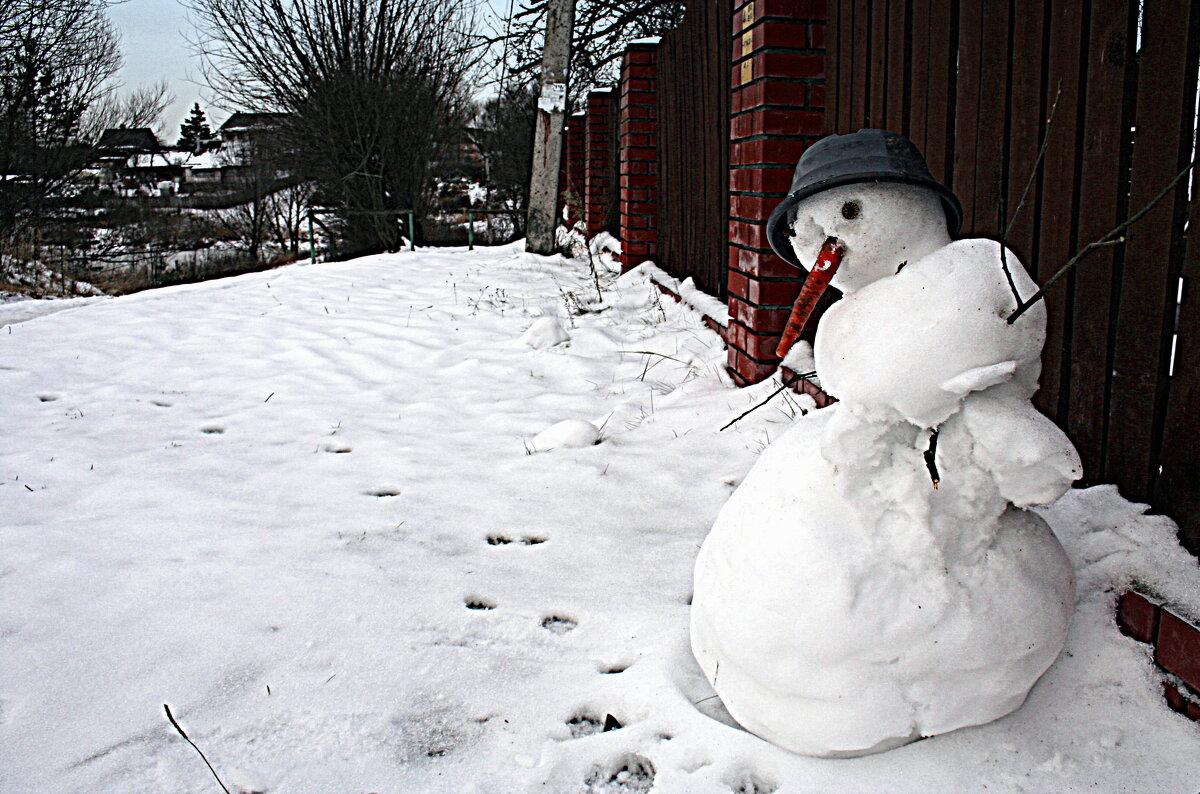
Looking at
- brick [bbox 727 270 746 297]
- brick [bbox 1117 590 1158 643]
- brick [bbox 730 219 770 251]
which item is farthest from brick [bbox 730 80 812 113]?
brick [bbox 1117 590 1158 643]

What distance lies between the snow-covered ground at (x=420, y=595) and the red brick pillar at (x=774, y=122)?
305 mm

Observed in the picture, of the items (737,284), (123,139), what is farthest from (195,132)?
(737,284)

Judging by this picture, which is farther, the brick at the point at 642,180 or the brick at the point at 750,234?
the brick at the point at 642,180

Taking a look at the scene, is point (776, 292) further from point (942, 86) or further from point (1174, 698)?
point (1174, 698)

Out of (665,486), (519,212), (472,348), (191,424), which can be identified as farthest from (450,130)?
(665,486)

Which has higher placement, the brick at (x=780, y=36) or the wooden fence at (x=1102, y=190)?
the brick at (x=780, y=36)

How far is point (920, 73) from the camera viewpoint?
2924 mm

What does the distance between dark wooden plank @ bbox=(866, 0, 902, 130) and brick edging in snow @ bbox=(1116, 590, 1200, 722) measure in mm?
2162

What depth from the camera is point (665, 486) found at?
2.91 metres

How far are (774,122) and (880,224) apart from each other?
7.99ft

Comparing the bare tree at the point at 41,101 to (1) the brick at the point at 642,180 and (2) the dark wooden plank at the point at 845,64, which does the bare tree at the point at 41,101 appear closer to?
(1) the brick at the point at 642,180

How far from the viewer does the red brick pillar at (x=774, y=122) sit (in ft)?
11.9

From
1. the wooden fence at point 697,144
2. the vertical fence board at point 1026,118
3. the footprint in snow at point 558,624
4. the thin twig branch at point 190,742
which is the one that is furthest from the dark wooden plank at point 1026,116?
the wooden fence at point 697,144

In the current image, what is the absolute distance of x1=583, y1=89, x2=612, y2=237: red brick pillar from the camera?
1051 centimetres
